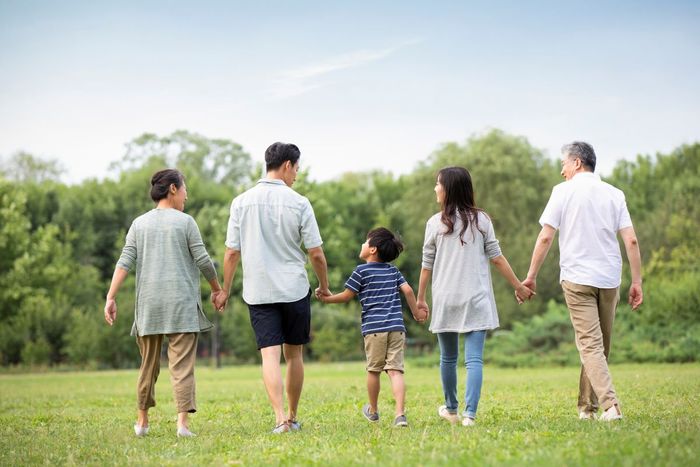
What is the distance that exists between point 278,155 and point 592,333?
3.43 m

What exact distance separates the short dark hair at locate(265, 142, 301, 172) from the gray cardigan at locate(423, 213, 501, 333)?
1.54 metres

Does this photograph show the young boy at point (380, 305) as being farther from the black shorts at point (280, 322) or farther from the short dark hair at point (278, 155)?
the short dark hair at point (278, 155)

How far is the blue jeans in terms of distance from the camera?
8.00 m

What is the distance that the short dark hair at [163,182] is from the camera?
28.2 feet

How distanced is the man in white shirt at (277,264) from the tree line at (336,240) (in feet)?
57.5

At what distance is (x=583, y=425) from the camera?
7543 millimetres

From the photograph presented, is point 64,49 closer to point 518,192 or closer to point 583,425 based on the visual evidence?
point 518,192

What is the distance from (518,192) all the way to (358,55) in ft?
39.5

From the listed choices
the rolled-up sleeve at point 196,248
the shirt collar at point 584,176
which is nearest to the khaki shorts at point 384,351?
the rolled-up sleeve at point 196,248

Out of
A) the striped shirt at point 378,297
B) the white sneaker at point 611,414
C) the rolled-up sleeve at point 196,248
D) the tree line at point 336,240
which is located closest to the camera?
the white sneaker at point 611,414

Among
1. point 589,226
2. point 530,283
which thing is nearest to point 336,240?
point 530,283

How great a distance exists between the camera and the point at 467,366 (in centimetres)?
801

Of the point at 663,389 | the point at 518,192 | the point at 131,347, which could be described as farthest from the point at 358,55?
the point at 663,389

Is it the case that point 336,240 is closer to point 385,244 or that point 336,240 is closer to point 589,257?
point 385,244
